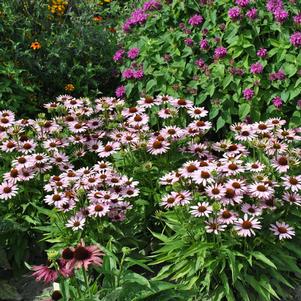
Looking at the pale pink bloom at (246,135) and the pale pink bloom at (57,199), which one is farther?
the pale pink bloom at (246,135)

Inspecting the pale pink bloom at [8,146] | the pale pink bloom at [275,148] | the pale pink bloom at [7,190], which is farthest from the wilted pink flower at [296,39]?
the pale pink bloom at [7,190]

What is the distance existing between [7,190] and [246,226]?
1574 millimetres

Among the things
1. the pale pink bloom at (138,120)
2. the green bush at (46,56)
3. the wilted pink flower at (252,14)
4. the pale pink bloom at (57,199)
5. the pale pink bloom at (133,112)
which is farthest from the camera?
the green bush at (46,56)

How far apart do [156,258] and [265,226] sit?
815mm

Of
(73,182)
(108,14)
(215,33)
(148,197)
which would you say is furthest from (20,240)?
(108,14)

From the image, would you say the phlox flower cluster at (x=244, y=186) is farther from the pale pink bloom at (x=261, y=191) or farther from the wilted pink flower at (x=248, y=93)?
the wilted pink flower at (x=248, y=93)

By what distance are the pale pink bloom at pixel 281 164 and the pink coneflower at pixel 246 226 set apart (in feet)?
1.62

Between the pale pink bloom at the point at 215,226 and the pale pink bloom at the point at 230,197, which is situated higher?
the pale pink bloom at the point at 230,197

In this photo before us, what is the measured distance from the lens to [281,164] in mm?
3744

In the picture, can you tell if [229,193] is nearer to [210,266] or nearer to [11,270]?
[210,266]

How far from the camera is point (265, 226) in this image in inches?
141

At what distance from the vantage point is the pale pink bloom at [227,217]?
10.9 feet

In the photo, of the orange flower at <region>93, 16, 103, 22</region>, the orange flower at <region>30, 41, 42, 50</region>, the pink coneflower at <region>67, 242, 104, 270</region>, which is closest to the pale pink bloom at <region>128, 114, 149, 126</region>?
the orange flower at <region>30, 41, 42, 50</region>

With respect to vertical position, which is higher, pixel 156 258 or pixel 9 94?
pixel 9 94
